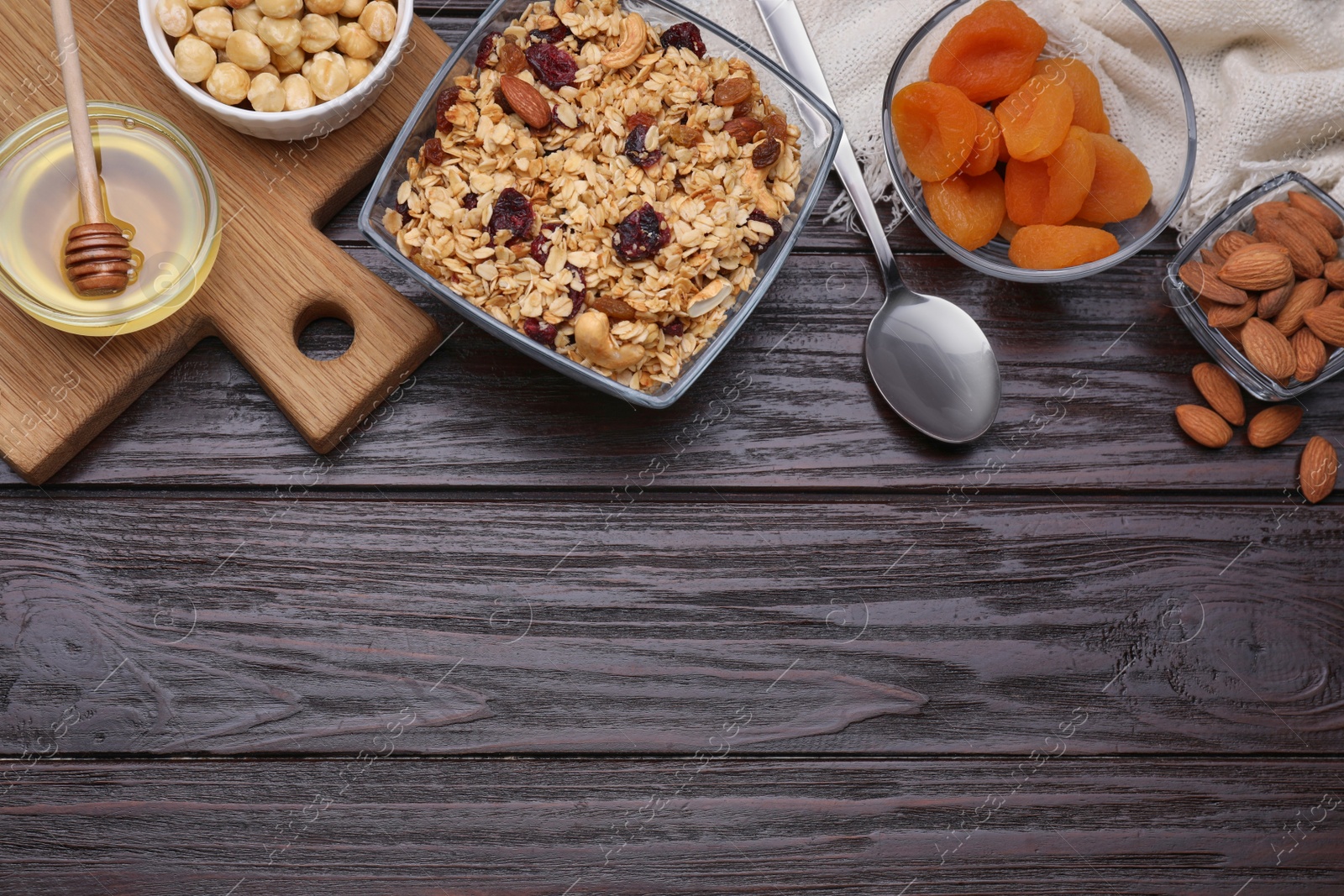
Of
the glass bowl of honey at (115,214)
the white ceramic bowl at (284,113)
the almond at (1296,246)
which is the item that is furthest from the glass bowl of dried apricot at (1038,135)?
the glass bowl of honey at (115,214)

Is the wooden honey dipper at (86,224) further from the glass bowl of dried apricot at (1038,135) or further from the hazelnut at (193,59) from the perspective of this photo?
the glass bowl of dried apricot at (1038,135)

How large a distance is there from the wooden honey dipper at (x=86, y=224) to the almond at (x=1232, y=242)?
3.66 feet

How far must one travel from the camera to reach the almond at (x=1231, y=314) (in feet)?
3.32

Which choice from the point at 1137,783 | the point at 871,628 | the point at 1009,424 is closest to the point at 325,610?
the point at 871,628

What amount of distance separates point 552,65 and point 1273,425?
0.87 metres

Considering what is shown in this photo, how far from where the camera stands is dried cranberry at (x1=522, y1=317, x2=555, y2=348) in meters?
0.90

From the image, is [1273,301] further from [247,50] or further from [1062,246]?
[247,50]

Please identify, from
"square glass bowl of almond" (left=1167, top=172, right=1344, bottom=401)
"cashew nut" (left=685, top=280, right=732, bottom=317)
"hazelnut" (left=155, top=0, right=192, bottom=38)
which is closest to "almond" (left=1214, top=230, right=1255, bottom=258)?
"square glass bowl of almond" (left=1167, top=172, right=1344, bottom=401)

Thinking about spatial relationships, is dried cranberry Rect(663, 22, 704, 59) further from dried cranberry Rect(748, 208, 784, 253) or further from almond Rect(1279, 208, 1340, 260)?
almond Rect(1279, 208, 1340, 260)

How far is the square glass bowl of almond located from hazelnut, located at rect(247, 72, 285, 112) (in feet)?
3.11

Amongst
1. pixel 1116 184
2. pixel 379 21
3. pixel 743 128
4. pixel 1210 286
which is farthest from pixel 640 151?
pixel 1210 286

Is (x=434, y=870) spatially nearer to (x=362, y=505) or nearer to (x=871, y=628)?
(x=362, y=505)

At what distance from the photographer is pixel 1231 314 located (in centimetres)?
101

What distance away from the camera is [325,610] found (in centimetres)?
100
